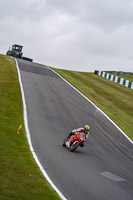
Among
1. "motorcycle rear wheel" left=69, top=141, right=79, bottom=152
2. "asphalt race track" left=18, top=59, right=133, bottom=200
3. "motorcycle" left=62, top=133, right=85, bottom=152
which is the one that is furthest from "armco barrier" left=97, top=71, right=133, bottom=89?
"motorcycle rear wheel" left=69, top=141, right=79, bottom=152

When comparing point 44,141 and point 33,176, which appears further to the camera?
point 44,141

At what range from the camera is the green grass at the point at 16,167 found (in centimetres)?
833

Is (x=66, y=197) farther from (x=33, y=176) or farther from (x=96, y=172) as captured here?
(x=96, y=172)

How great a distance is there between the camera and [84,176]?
36.5ft

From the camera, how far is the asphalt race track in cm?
1025

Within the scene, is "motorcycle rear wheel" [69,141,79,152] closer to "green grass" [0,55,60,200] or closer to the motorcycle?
the motorcycle

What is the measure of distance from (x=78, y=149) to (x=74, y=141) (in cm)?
84

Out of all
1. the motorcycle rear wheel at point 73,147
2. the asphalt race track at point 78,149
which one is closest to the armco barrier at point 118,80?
the asphalt race track at point 78,149

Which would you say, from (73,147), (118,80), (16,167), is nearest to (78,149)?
(73,147)

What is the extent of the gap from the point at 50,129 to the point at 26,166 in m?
6.04

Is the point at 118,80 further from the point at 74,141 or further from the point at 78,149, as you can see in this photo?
the point at 74,141

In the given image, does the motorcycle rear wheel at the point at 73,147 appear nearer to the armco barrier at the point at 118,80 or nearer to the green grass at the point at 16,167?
the green grass at the point at 16,167

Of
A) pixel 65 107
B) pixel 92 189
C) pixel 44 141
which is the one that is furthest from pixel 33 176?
pixel 65 107

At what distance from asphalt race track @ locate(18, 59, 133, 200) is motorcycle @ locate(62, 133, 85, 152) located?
0.87 feet
